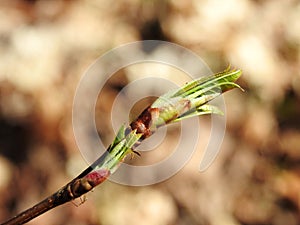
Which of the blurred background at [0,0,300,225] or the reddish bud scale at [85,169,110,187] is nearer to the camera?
the reddish bud scale at [85,169,110,187]

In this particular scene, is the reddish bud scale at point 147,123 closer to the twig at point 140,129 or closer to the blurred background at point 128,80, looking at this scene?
the twig at point 140,129

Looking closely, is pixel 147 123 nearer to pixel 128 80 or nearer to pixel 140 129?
pixel 140 129

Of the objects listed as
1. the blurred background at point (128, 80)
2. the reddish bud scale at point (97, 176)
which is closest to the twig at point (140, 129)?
the reddish bud scale at point (97, 176)

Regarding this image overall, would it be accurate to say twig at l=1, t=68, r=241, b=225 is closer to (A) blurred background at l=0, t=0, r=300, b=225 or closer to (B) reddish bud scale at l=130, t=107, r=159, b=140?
(B) reddish bud scale at l=130, t=107, r=159, b=140

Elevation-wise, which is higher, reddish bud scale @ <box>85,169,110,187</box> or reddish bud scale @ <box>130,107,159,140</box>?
reddish bud scale @ <box>130,107,159,140</box>

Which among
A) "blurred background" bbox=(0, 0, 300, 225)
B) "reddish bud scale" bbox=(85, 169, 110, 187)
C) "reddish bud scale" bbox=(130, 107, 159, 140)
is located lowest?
"reddish bud scale" bbox=(85, 169, 110, 187)

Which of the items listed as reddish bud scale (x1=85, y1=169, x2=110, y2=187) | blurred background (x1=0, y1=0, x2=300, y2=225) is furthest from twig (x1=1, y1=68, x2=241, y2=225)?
blurred background (x1=0, y1=0, x2=300, y2=225)

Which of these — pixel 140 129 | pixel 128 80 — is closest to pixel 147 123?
pixel 140 129
